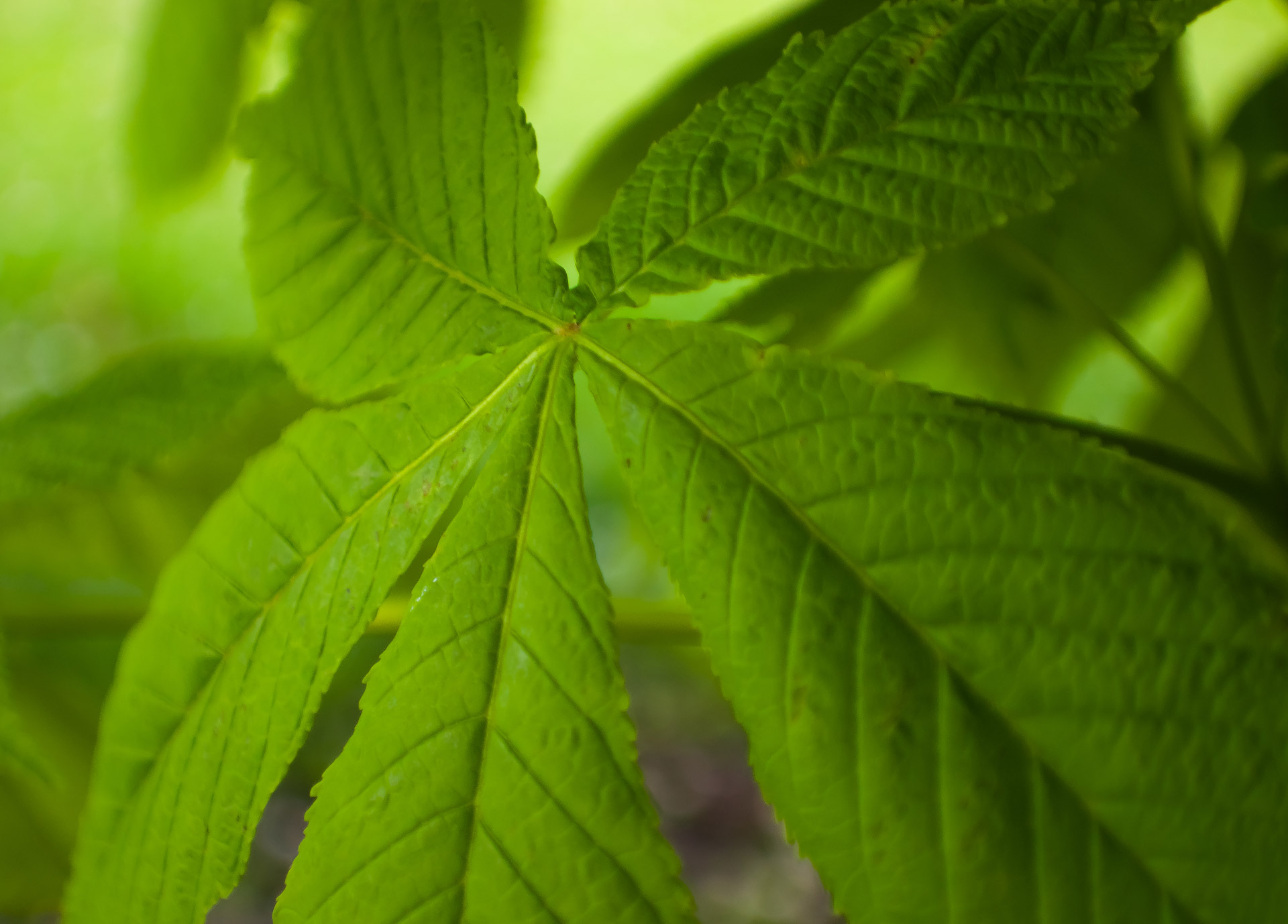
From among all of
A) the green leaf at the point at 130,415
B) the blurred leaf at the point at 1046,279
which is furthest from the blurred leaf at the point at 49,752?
the blurred leaf at the point at 1046,279

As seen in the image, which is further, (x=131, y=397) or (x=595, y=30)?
(x=595, y=30)

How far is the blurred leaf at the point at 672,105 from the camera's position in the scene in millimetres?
519

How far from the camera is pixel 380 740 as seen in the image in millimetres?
334

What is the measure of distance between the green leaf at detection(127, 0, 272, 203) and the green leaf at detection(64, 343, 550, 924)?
48 centimetres

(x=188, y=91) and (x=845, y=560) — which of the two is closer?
(x=845, y=560)

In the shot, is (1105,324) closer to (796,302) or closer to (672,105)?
(796,302)

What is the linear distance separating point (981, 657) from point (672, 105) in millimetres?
407

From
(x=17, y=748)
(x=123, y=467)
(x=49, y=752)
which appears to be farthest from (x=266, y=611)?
(x=49, y=752)

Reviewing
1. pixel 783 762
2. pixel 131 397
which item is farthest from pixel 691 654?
pixel 783 762

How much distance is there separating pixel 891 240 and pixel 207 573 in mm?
317

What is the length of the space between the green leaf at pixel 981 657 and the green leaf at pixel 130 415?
1.42 feet

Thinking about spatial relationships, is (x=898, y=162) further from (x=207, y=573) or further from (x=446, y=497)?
(x=207, y=573)

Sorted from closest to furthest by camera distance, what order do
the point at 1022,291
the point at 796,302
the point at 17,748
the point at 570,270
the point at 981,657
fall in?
1. the point at 981,657
2. the point at 17,748
3. the point at 796,302
4. the point at 1022,291
5. the point at 570,270

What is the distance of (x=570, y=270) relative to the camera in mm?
1011
